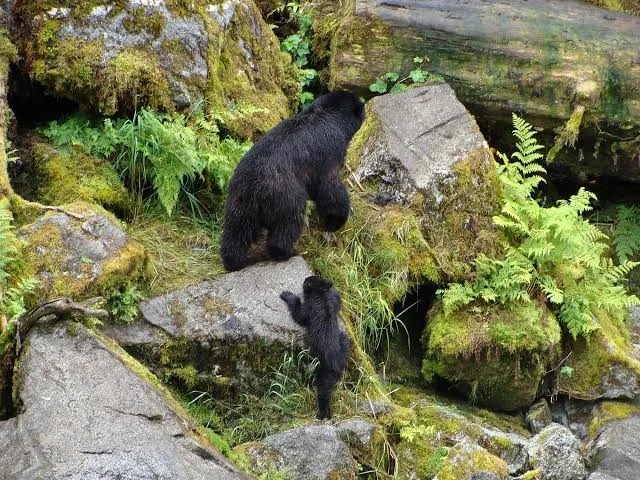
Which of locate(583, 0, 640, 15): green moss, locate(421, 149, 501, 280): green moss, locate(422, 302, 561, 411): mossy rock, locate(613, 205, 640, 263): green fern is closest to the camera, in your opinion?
locate(422, 302, 561, 411): mossy rock

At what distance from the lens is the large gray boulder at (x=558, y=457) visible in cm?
648

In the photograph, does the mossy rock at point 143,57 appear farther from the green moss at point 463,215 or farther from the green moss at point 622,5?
the green moss at point 622,5

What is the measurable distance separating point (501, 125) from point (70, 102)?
15.9ft

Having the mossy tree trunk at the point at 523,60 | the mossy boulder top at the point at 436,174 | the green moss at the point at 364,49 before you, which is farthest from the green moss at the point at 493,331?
the green moss at the point at 364,49

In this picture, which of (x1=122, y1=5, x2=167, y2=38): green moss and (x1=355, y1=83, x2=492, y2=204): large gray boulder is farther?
(x1=355, y1=83, x2=492, y2=204): large gray boulder

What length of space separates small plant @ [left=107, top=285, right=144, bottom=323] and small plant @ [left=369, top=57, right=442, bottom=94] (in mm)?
4363

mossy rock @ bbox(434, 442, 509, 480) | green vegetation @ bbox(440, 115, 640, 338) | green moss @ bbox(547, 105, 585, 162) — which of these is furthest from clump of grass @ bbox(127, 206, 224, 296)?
green moss @ bbox(547, 105, 585, 162)

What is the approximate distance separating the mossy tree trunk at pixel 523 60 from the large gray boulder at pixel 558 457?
3908mm

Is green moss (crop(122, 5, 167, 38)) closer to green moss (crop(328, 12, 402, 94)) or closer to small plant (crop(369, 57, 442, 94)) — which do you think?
green moss (crop(328, 12, 402, 94))

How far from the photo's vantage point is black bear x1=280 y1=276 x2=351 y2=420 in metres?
6.34

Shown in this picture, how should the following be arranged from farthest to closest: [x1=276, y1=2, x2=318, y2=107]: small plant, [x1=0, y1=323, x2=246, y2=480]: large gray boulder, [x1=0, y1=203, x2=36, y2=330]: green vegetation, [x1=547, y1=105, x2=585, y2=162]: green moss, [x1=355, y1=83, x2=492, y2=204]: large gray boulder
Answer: [x1=276, y1=2, x2=318, y2=107]: small plant → [x1=547, y1=105, x2=585, y2=162]: green moss → [x1=355, y1=83, x2=492, y2=204]: large gray boulder → [x1=0, y1=203, x2=36, y2=330]: green vegetation → [x1=0, y1=323, x2=246, y2=480]: large gray boulder

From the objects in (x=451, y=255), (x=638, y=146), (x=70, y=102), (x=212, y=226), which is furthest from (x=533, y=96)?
(x=70, y=102)

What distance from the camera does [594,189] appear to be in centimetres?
1042

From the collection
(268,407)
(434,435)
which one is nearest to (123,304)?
(268,407)
